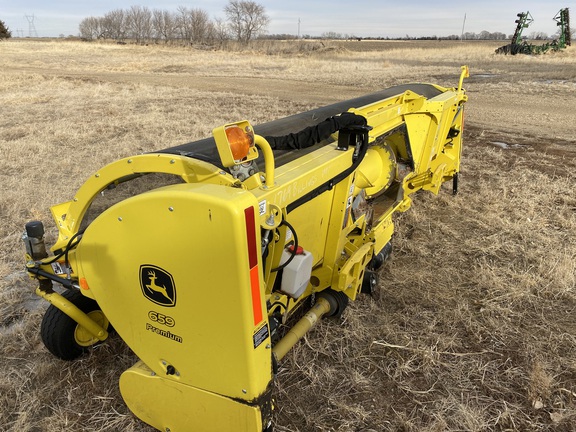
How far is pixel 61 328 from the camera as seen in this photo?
2.41 m

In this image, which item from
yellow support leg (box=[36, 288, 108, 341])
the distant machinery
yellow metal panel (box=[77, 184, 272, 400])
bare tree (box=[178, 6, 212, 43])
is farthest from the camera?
bare tree (box=[178, 6, 212, 43])

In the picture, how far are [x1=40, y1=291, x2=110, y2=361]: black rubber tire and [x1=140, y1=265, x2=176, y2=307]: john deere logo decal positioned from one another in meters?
0.92

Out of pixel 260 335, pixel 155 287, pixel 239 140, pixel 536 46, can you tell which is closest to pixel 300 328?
pixel 260 335

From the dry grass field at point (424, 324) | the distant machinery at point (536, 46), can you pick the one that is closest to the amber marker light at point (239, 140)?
the dry grass field at point (424, 324)

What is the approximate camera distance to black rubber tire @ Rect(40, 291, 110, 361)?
7.87ft

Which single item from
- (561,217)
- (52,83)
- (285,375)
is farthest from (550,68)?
(285,375)

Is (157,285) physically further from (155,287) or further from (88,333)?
(88,333)

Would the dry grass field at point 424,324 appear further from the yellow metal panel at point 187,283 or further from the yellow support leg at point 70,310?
the yellow metal panel at point 187,283

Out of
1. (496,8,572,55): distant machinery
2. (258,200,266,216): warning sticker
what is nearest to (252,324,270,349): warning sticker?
(258,200,266,216): warning sticker

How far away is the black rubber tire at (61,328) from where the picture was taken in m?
2.40

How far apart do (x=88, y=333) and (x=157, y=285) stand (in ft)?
3.95

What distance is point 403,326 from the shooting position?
2.86m

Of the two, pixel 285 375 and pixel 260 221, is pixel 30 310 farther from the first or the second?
pixel 260 221

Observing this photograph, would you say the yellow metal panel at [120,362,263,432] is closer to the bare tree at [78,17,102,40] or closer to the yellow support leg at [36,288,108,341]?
the yellow support leg at [36,288,108,341]
